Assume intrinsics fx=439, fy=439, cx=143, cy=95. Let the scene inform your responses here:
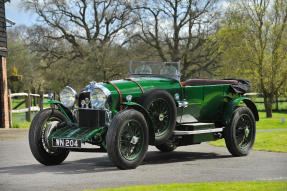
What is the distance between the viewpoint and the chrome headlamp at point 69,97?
27.3 feet

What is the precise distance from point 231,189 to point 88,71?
85.8 ft

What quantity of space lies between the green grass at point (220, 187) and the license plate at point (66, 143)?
77.5 inches

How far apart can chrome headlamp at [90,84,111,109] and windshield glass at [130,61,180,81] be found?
194cm

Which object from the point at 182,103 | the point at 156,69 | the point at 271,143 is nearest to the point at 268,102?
the point at 271,143

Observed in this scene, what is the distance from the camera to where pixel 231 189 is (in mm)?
5605

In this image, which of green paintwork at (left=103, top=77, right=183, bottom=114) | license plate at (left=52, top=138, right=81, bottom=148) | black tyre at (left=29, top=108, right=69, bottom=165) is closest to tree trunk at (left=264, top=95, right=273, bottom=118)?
green paintwork at (left=103, top=77, right=183, bottom=114)

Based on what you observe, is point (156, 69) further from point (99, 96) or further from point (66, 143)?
point (66, 143)

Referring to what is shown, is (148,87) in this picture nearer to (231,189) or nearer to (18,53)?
(231,189)

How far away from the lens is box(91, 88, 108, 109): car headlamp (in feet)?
25.5

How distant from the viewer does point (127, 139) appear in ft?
24.4

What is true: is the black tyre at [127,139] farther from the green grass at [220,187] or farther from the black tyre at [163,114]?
the green grass at [220,187]

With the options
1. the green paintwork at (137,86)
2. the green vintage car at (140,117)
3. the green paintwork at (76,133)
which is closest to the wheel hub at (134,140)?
the green vintage car at (140,117)

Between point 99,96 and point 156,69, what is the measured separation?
207 centimetres

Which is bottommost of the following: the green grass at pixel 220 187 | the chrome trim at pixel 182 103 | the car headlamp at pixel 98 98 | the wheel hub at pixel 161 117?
the green grass at pixel 220 187
